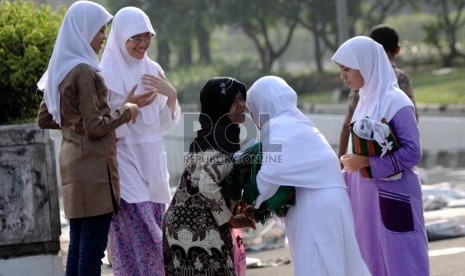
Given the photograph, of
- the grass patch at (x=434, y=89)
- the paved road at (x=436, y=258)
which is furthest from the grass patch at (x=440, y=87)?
the paved road at (x=436, y=258)

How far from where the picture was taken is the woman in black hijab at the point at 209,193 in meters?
5.49

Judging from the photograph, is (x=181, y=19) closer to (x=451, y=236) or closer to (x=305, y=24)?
(x=305, y=24)

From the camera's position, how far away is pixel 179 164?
16219 millimetres

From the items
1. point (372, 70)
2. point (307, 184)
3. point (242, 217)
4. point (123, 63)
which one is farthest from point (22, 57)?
point (307, 184)

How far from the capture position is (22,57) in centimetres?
727

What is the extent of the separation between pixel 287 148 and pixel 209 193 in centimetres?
43

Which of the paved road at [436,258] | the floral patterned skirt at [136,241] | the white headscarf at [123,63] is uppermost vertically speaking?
the white headscarf at [123,63]

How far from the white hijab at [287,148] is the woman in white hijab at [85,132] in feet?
2.72

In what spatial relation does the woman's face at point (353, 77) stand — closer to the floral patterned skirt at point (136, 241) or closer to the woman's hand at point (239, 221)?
the woman's hand at point (239, 221)

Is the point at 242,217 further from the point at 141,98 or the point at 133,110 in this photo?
the point at 141,98

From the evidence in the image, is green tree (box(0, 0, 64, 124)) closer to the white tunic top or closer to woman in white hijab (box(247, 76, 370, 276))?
the white tunic top

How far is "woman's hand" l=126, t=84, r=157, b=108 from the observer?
6293mm

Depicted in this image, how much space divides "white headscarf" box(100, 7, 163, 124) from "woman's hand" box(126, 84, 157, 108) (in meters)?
0.06

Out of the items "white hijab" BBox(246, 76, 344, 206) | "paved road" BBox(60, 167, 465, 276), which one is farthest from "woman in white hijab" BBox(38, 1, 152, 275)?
"paved road" BBox(60, 167, 465, 276)
